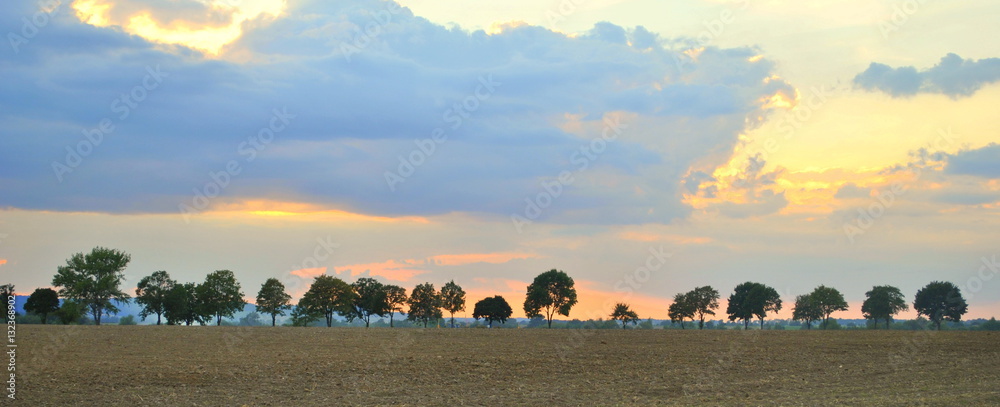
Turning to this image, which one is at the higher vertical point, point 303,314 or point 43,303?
point 43,303

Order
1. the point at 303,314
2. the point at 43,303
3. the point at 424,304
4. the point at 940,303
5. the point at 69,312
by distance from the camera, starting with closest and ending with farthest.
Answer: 1. the point at 69,312
2. the point at 43,303
3. the point at 303,314
4. the point at 424,304
5. the point at 940,303

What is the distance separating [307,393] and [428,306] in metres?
99.1

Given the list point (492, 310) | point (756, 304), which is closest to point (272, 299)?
point (492, 310)

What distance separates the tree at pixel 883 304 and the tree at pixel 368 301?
95.9 meters

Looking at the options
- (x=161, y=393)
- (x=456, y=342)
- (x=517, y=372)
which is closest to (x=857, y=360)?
(x=517, y=372)

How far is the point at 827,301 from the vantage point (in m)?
144

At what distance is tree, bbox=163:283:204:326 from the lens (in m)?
115

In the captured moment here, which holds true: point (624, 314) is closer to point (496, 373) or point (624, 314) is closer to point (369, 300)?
point (369, 300)

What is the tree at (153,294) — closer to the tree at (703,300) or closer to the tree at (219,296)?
the tree at (219,296)

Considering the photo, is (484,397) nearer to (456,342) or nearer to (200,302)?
(456,342)

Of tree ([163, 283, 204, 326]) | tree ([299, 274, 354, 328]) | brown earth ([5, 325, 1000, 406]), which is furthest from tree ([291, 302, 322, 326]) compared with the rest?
brown earth ([5, 325, 1000, 406])

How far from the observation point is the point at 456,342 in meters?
63.2

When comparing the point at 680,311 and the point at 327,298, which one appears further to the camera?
the point at 680,311

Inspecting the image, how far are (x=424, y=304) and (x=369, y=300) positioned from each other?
394 inches
